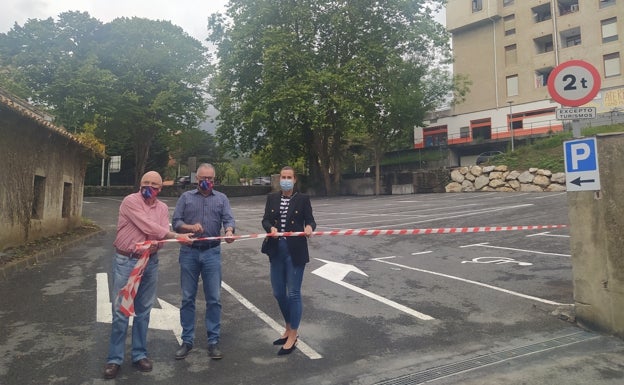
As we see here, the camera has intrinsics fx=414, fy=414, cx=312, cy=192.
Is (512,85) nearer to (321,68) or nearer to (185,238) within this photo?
(321,68)

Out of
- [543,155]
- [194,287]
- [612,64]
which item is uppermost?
[612,64]

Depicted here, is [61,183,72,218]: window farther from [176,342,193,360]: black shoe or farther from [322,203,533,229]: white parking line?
[176,342,193,360]: black shoe

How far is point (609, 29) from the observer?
34594 millimetres

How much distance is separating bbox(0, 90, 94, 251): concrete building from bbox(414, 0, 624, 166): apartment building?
33.2 metres

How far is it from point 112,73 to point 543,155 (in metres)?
32.2

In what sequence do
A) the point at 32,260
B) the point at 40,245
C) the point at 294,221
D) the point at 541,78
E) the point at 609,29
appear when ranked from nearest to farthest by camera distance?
the point at 294,221, the point at 32,260, the point at 40,245, the point at 609,29, the point at 541,78

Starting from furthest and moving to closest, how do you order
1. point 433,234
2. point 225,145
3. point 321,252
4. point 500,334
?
point 225,145 < point 433,234 < point 321,252 < point 500,334

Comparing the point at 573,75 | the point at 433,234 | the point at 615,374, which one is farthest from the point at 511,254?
the point at 615,374

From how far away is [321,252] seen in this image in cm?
1066

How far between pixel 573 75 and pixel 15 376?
7.04m

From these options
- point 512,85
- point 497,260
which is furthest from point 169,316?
point 512,85

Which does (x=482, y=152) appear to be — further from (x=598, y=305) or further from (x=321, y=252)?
(x=598, y=305)

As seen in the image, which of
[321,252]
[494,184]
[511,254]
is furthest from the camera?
[494,184]

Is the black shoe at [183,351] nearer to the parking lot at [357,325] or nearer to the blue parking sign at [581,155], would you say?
the parking lot at [357,325]
